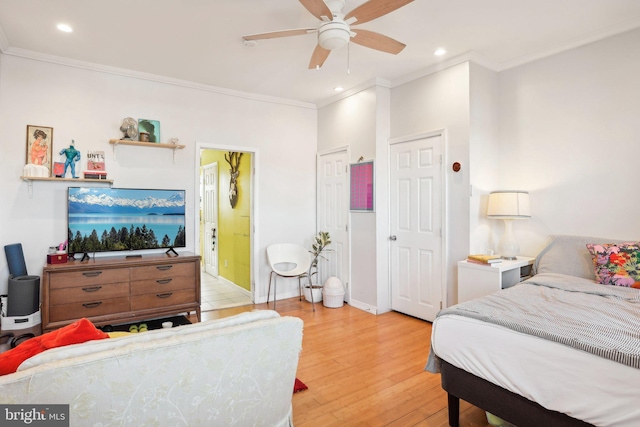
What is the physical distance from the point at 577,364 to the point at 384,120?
332 centimetres

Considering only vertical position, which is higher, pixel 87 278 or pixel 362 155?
pixel 362 155

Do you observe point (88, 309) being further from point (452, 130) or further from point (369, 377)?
point (452, 130)

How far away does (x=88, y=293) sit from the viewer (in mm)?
3324

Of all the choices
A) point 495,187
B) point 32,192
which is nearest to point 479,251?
point 495,187

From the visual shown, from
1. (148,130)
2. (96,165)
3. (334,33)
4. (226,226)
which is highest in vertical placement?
(334,33)

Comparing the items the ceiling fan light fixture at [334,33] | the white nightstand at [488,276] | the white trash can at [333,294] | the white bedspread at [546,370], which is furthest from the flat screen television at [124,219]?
the white bedspread at [546,370]

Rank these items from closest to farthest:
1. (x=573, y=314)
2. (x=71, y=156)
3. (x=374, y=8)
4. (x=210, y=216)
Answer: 1. (x=573, y=314)
2. (x=374, y=8)
3. (x=71, y=156)
4. (x=210, y=216)

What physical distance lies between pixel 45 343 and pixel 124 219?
8.60ft

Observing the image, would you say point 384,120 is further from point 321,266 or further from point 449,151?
point 321,266

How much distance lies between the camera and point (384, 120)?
4.31 metres

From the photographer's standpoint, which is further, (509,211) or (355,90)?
(355,90)

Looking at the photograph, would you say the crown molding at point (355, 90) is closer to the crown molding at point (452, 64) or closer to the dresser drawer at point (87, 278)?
the crown molding at point (452, 64)

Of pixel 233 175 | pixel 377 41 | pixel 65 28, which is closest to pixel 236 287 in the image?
pixel 233 175

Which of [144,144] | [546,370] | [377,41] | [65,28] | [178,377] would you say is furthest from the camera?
[144,144]
